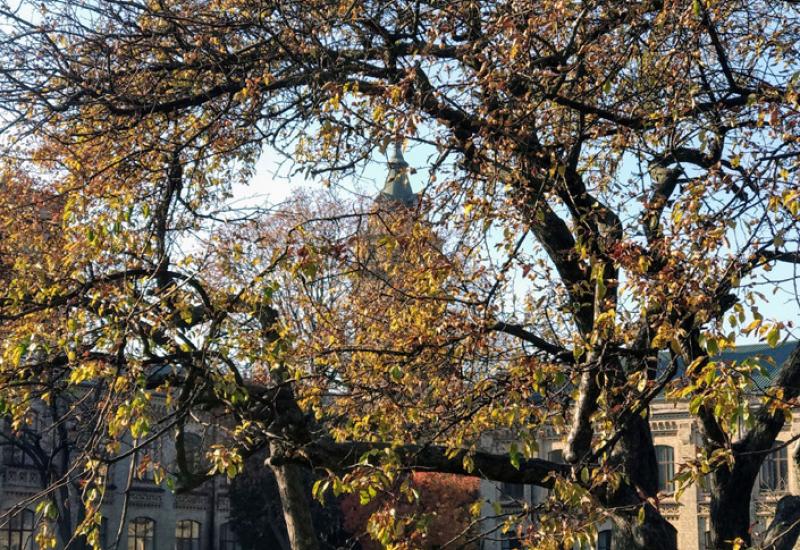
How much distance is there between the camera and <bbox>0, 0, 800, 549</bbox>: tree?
842cm

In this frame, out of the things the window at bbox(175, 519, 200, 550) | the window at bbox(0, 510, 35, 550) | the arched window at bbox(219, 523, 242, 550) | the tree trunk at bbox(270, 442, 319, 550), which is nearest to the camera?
the tree trunk at bbox(270, 442, 319, 550)

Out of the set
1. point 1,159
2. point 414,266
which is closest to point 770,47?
point 414,266

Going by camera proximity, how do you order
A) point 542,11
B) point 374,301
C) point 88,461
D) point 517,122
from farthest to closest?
A: point 374,301
point 542,11
point 517,122
point 88,461

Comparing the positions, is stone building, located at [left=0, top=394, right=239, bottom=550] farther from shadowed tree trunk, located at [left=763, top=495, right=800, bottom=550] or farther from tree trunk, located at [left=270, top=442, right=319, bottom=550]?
shadowed tree trunk, located at [left=763, top=495, right=800, bottom=550]

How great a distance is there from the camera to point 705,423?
Answer: 976cm

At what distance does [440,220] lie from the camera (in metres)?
9.56

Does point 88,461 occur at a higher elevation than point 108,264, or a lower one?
lower

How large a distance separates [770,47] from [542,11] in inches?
99.5

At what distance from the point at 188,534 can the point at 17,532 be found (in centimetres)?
1010

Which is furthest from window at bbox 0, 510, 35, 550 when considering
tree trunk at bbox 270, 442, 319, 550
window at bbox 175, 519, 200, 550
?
tree trunk at bbox 270, 442, 319, 550

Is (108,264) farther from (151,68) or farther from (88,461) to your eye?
(88,461)

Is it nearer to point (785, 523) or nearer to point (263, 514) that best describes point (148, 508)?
point (263, 514)

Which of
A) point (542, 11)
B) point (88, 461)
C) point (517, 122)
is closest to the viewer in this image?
point (88, 461)

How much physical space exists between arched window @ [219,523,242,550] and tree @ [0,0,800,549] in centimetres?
3679
